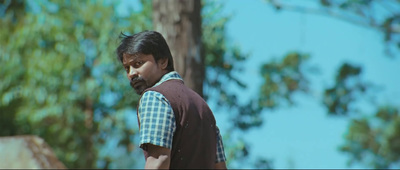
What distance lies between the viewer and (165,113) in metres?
2.86

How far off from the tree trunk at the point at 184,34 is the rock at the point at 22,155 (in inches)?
78.9

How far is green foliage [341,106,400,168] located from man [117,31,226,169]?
2472cm

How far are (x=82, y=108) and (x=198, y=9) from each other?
45.0ft

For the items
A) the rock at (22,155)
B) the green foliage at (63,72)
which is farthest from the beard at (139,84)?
the green foliage at (63,72)

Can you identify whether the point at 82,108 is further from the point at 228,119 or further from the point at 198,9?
the point at 198,9

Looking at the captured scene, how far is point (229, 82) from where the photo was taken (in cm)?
1298

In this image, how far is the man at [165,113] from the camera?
2834 millimetres

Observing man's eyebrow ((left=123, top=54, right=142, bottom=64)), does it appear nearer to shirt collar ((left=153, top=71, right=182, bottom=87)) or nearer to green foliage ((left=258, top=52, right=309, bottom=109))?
shirt collar ((left=153, top=71, right=182, bottom=87))

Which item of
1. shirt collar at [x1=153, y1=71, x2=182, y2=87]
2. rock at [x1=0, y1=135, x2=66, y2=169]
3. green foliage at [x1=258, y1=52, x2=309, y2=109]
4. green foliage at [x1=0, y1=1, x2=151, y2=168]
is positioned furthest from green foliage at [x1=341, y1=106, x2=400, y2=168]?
shirt collar at [x1=153, y1=71, x2=182, y2=87]

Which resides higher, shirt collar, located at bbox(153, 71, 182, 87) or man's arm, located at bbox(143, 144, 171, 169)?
shirt collar, located at bbox(153, 71, 182, 87)

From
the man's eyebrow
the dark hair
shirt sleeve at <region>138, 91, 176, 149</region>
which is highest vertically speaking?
the dark hair

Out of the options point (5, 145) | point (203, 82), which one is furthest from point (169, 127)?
point (5, 145)

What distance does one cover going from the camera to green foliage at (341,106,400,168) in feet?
90.3

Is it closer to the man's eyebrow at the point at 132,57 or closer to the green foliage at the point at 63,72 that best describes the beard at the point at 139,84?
the man's eyebrow at the point at 132,57
